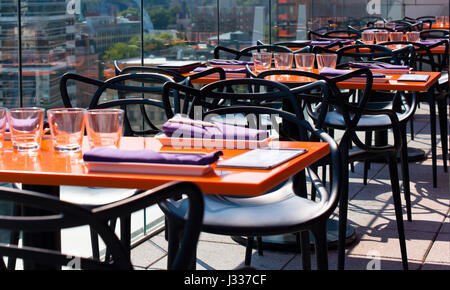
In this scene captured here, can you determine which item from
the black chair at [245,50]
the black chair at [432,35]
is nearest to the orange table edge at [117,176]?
the black chair at [245,50]

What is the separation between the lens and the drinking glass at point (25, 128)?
5.93 ft

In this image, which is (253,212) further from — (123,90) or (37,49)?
(37,49)

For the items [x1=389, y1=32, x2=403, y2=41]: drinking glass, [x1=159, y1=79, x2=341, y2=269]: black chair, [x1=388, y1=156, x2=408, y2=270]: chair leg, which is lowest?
[x1=388, y1=156, x2=408, y2=270]: chair leg

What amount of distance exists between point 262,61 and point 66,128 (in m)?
2.16

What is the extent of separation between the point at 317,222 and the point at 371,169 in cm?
351

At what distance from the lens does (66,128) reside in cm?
180

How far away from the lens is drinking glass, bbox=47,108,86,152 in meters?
1.79

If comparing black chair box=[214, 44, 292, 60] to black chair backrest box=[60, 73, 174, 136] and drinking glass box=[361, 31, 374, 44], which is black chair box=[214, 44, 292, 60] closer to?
drinking glass box=[361, 31, 374, 44]

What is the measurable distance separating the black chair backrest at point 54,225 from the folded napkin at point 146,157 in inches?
14.7

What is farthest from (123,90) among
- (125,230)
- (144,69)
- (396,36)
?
(396,36)

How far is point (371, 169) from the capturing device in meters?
5.41

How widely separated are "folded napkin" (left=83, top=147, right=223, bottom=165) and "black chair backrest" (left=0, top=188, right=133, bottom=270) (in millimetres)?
374

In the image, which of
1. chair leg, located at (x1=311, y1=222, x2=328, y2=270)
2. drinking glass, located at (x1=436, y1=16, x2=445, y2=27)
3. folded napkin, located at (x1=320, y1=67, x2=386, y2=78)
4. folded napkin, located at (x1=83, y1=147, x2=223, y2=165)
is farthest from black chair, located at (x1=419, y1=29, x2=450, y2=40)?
folded napkin, located at (x1=83, y1=147, x2=223, y2=165)

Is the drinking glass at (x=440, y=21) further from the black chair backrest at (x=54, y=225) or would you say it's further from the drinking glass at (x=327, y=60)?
the black chair backrest at (x=54, y=225)
